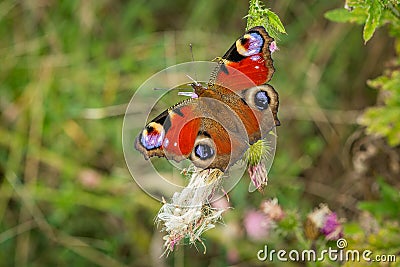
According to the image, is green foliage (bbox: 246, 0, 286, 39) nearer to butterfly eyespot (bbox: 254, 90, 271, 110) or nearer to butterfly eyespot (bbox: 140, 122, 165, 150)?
butterfly eyespot (bbox: 254, 90, 271, 110)

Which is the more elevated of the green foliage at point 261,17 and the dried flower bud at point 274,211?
the green foliage at point 261,17

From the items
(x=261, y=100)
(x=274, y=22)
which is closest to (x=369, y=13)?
(x=274, y=22)

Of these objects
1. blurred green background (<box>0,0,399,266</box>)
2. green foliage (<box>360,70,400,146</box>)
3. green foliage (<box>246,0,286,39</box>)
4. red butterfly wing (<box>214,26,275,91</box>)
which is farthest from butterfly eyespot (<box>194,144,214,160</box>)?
blurred green background (<box>0,0,399,266</box>)

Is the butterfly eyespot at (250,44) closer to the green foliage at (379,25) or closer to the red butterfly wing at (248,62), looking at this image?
the red butterfly wing at (248,62)

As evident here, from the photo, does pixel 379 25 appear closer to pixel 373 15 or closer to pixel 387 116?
pixel 373 15

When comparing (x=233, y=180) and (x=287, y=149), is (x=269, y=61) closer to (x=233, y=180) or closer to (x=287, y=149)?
(x=233, y=180)

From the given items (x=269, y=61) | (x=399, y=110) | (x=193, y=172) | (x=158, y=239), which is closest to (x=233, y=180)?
(x=193, y=172)

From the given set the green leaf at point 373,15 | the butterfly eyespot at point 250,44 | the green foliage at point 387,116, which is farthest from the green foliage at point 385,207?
the butterfly eyespot at point 250,44
